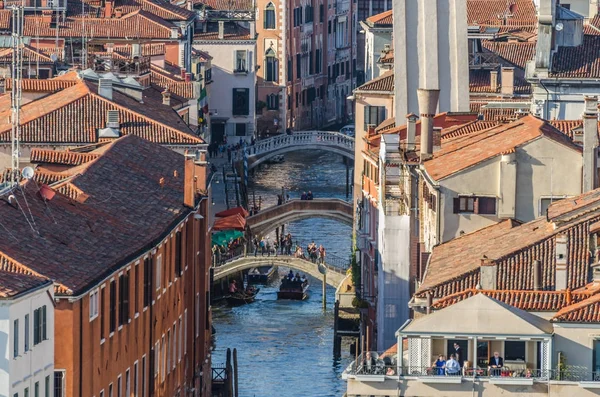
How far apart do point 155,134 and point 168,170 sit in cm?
631

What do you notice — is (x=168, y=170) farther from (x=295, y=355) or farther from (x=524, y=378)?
(x=524, y=378)

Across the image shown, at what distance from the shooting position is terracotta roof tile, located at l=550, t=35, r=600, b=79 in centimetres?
7131

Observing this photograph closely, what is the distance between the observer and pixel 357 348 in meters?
68.2

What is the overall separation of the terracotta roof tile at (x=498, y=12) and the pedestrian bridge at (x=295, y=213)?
12153 millimetres

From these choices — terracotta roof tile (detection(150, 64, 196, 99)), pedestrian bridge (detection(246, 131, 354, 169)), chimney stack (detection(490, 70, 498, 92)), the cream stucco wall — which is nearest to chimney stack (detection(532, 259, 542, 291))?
the cream stucco wall

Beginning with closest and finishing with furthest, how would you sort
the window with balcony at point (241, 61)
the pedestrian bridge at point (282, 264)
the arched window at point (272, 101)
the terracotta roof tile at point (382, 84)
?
the terracotta roof tile at point (382, 84) < the pedestrian bridge at point (282, 264) < the window with balcony at point (241, 61) < the arched window at point (272, 101)

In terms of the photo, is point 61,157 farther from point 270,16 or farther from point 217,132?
point 270,16

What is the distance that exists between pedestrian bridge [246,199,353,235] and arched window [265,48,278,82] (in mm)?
40200

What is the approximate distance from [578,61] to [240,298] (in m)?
16.9

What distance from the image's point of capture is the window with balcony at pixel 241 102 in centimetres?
12106

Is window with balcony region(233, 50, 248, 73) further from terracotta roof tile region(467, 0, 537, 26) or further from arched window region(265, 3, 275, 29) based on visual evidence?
terracotta roof tile region(467, 0, 537, 26)

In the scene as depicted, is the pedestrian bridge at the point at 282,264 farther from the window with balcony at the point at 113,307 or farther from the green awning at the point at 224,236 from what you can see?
the window with balcony at the point at 113,307

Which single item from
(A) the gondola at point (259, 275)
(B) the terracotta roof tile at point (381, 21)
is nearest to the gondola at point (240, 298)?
(A) the gondola at point (259, 275)

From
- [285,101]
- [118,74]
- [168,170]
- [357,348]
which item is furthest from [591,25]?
[285,101]
